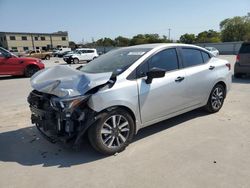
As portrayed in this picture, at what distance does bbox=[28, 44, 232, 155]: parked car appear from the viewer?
3459 millimetres

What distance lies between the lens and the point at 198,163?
3.42 meters

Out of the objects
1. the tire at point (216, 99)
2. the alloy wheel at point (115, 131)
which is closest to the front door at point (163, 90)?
the alloy wheel at point (115, 131)

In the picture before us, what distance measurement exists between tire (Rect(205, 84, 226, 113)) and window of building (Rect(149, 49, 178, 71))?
1375 mm

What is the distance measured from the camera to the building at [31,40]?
77.7 meters

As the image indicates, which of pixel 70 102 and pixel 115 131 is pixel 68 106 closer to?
pixel 70 102

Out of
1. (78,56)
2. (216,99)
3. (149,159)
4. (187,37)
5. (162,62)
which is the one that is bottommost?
(149,159)

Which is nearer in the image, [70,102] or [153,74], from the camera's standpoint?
[70,102]

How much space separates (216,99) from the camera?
5.59 meters

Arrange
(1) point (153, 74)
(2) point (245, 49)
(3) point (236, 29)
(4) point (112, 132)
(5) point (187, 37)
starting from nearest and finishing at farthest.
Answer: (4) point (112, 132) → (1) point (153, 74) → (2) point (245, 49) → (3) point (236, 29) → (5) point (187, 37)

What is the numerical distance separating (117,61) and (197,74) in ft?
5.48

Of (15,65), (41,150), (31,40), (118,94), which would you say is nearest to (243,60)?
(118,94)

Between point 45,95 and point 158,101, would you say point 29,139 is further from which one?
point 158,101

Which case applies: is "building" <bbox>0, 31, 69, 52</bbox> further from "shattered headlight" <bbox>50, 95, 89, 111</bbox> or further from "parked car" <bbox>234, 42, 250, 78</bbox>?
"shattered headlight" <bbox>50, 95, 89, 111</bbox>

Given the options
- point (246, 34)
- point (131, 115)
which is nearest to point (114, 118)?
point (131, 115)
